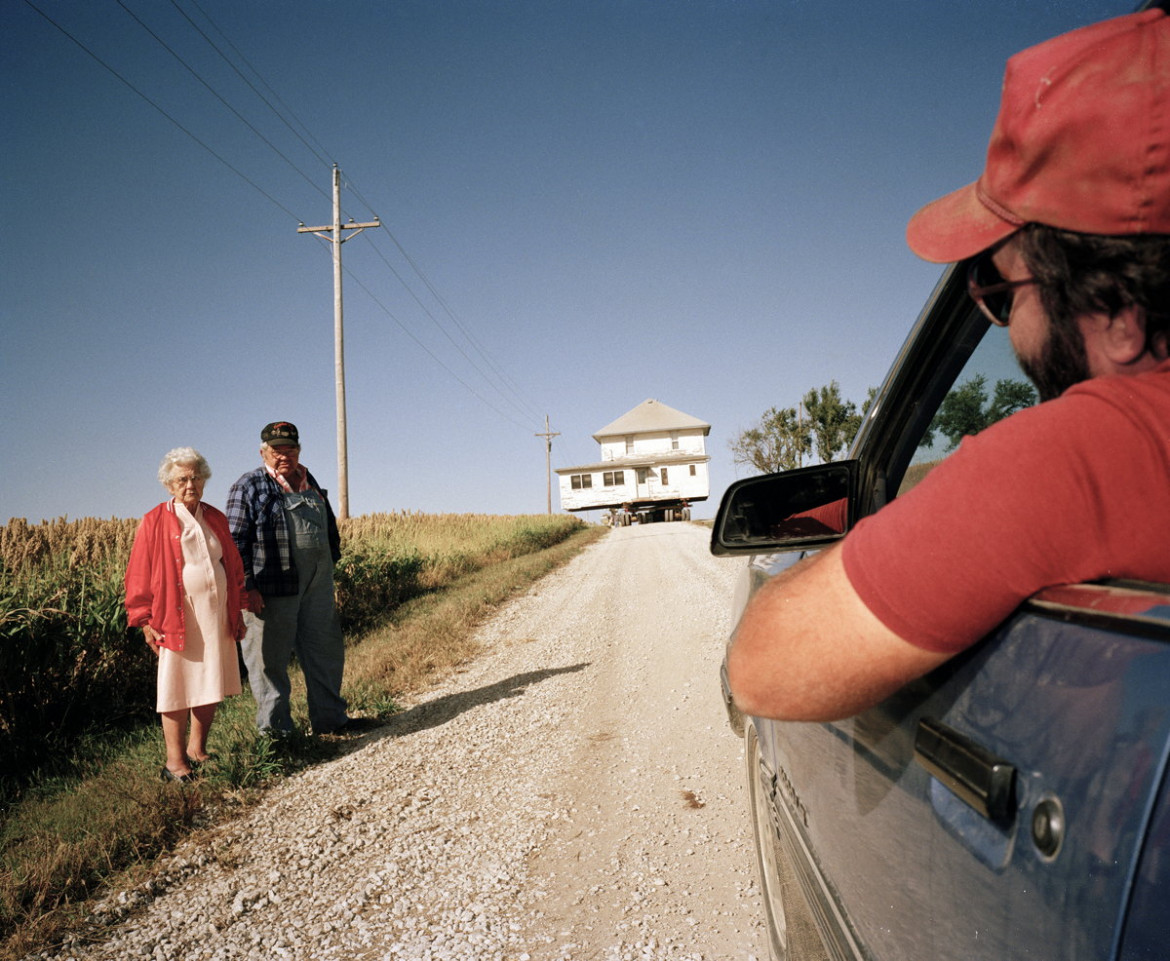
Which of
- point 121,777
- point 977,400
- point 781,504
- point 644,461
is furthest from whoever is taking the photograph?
point 644,461

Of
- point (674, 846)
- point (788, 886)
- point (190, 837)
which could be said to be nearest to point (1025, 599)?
point (788, 886)

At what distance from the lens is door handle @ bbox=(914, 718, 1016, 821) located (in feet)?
Answer: 2.72

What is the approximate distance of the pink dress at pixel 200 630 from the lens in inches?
177

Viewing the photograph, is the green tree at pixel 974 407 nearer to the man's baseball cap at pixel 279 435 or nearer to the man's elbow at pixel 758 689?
the man's elbow at pixel 758 689

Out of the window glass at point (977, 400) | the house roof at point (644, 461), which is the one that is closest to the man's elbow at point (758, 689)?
the window glass at point (977, 400)

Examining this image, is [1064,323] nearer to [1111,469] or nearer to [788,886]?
[1111,469]

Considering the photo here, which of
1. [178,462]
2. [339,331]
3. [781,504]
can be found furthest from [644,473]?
[781,504]

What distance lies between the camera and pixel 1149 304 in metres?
0.87

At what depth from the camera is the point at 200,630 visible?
4617 mm

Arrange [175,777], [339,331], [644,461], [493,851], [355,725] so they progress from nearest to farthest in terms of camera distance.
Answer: [493,851] → [175,777] → [355,725] → [339,331] → [644,461]

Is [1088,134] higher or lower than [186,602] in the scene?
higher

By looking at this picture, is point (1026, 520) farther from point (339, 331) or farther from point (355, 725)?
point (339, 331)

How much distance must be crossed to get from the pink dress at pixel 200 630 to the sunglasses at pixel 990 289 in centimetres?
470

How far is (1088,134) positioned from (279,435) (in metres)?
5.20
